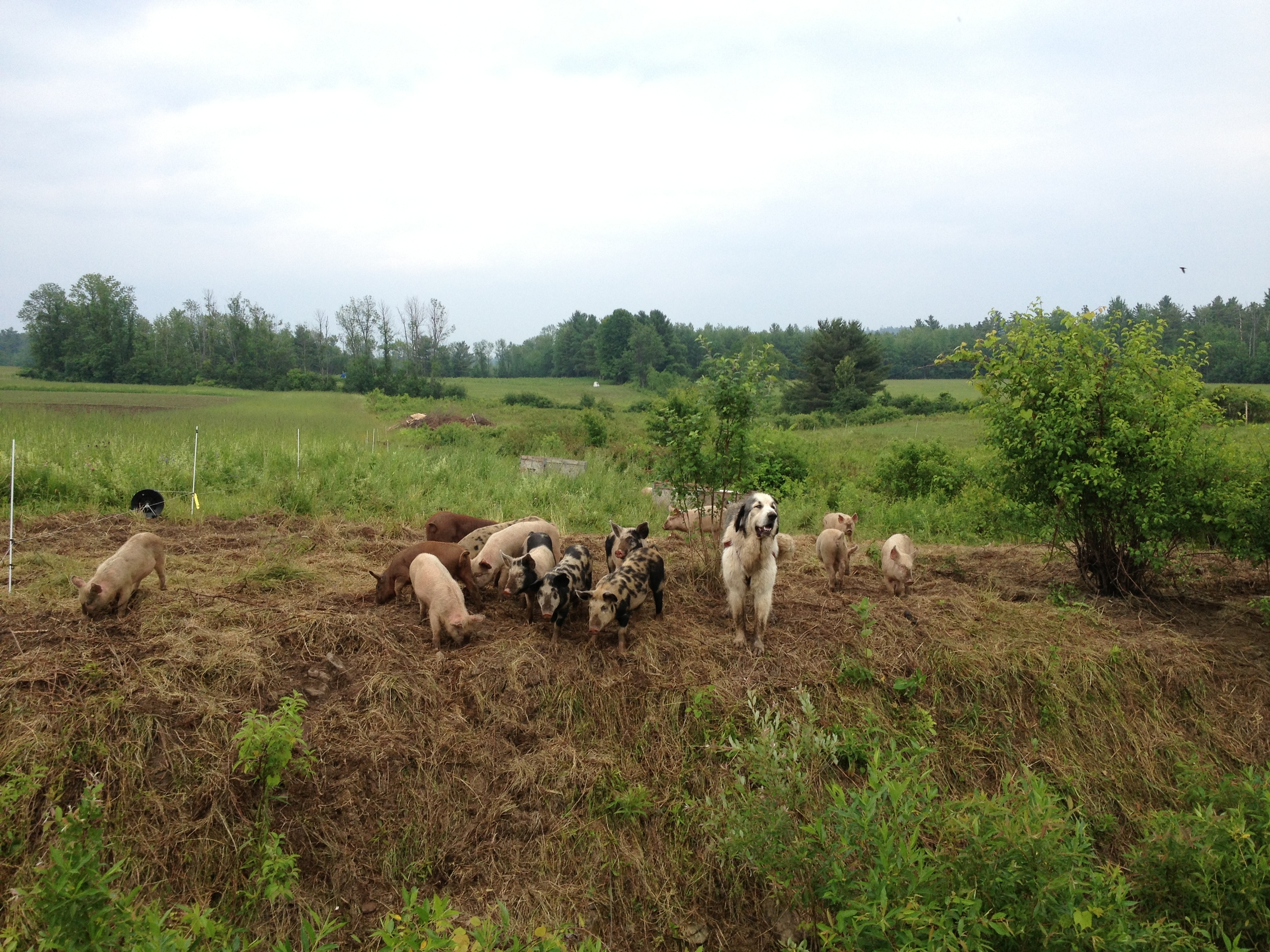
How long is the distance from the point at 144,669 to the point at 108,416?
50.3ft

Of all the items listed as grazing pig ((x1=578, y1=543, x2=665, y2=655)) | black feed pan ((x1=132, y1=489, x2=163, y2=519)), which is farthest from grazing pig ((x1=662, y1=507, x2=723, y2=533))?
black feed pan ((x1=132, y1=489, x2=163, y2=519))

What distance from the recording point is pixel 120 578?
22.9ft

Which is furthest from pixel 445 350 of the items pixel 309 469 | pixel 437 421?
pixel 309 469

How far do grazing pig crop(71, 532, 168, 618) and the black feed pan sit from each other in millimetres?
4353

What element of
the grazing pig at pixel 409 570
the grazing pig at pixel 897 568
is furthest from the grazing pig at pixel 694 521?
the grazing pig at pixel 409 570

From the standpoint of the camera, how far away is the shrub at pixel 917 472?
62.2ft

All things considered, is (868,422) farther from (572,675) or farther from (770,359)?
(572,675)

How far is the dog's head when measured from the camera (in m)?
6.64

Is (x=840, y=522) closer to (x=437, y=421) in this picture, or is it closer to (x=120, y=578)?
(x=120, y=578)

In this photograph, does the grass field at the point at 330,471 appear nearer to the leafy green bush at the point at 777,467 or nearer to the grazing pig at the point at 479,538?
the leafy green bush at the point at 777,467

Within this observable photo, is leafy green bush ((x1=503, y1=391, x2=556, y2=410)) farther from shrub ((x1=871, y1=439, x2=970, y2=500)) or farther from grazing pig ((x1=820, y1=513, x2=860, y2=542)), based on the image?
grazing pig ((x1=820, y1=513, x2=860, y2=542))

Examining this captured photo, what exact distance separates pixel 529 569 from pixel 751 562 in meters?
2.33

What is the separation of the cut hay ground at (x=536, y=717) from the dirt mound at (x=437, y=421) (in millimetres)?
24231

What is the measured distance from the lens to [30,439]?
46.5 ft
